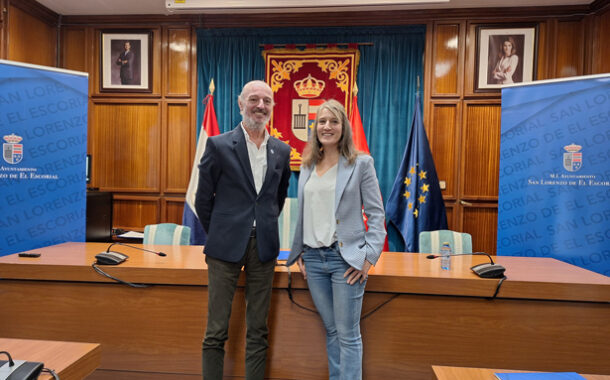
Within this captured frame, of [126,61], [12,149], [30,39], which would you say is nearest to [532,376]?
[12,149]

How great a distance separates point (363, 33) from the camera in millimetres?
4051

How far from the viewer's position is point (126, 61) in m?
4.27

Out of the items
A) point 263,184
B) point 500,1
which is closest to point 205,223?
point 263,184

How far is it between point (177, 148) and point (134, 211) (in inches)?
34.3

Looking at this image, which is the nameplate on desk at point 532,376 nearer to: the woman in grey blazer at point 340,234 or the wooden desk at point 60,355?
the woman in grey blazer at point 340,234

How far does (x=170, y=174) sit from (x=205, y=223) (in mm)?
2777

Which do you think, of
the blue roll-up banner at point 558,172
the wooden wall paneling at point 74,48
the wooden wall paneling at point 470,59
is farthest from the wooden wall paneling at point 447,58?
the wooden wall paneling at point 74,48

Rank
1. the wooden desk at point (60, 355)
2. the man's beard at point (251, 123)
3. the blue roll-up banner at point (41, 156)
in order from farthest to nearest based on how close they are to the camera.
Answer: the blue roll-up banner at point (41, 156) < the man's beard at point (251, 123) < the wooden desk at point (60, 355)

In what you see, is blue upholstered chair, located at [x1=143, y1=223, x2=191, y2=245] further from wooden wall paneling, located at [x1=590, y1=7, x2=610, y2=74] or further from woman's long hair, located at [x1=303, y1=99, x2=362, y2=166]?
wooden wall paneling, located at [x1=590, y1=7, x2=610, y2=74]

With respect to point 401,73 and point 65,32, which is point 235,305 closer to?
point 401,73

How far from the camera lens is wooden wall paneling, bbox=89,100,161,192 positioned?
430cm

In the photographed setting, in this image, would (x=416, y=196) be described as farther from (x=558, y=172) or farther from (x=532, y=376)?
(x=532, y=376)

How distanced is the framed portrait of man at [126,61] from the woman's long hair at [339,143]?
3.20 metres

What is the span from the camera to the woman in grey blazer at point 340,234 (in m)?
1.62
